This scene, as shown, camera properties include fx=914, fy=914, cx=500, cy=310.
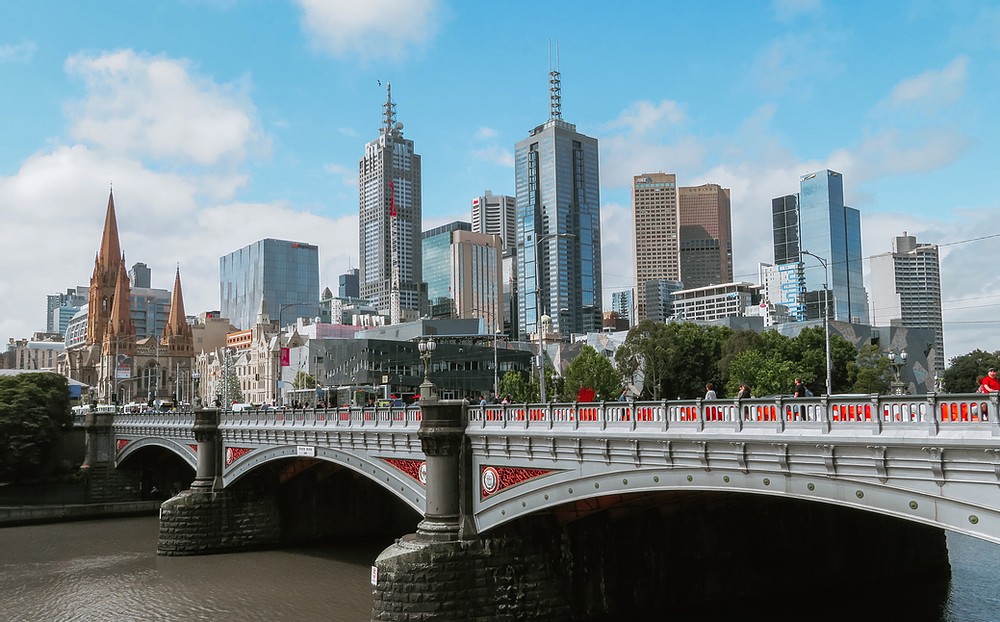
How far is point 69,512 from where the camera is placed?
60.6 metres

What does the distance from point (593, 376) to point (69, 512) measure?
4461 centimetres

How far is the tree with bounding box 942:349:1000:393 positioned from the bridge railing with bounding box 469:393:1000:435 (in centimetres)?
6980

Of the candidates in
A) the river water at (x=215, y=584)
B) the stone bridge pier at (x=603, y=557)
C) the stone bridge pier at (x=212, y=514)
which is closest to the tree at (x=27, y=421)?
the river water at (x=215, y=584)

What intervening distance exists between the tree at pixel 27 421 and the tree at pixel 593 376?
139 feet

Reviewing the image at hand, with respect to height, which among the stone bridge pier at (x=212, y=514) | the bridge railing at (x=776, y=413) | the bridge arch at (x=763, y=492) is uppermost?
the bridge railing at (x=776, y=413)

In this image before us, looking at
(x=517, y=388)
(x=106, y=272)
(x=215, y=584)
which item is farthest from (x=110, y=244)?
(x=215, y=584)

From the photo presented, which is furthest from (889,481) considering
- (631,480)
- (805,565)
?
(805,565)

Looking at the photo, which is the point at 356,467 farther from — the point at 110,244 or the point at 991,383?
the point at 110,244

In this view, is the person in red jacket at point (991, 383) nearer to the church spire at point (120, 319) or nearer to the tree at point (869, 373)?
the tree at point (869, 373)

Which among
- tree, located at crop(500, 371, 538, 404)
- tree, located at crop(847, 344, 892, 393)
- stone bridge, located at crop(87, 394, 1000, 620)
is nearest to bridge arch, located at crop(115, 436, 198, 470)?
stone bridge, located at crop(87, 394, 1000, 620)

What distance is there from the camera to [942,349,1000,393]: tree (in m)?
85.0

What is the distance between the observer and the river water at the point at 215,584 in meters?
33.7

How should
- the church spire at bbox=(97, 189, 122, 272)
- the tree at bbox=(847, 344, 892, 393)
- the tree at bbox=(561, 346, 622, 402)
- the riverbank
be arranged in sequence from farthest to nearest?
the church spire at bbox=(97, 189, 122, 272)
the tree at bbox=(561, 346, 622, 402)
the tree at bbox=(847, 344, 892, 393)
the riverbank

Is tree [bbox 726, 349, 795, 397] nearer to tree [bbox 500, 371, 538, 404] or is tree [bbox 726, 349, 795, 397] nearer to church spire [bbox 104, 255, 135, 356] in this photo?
tree [bbox 500, 371, 538, 404]
